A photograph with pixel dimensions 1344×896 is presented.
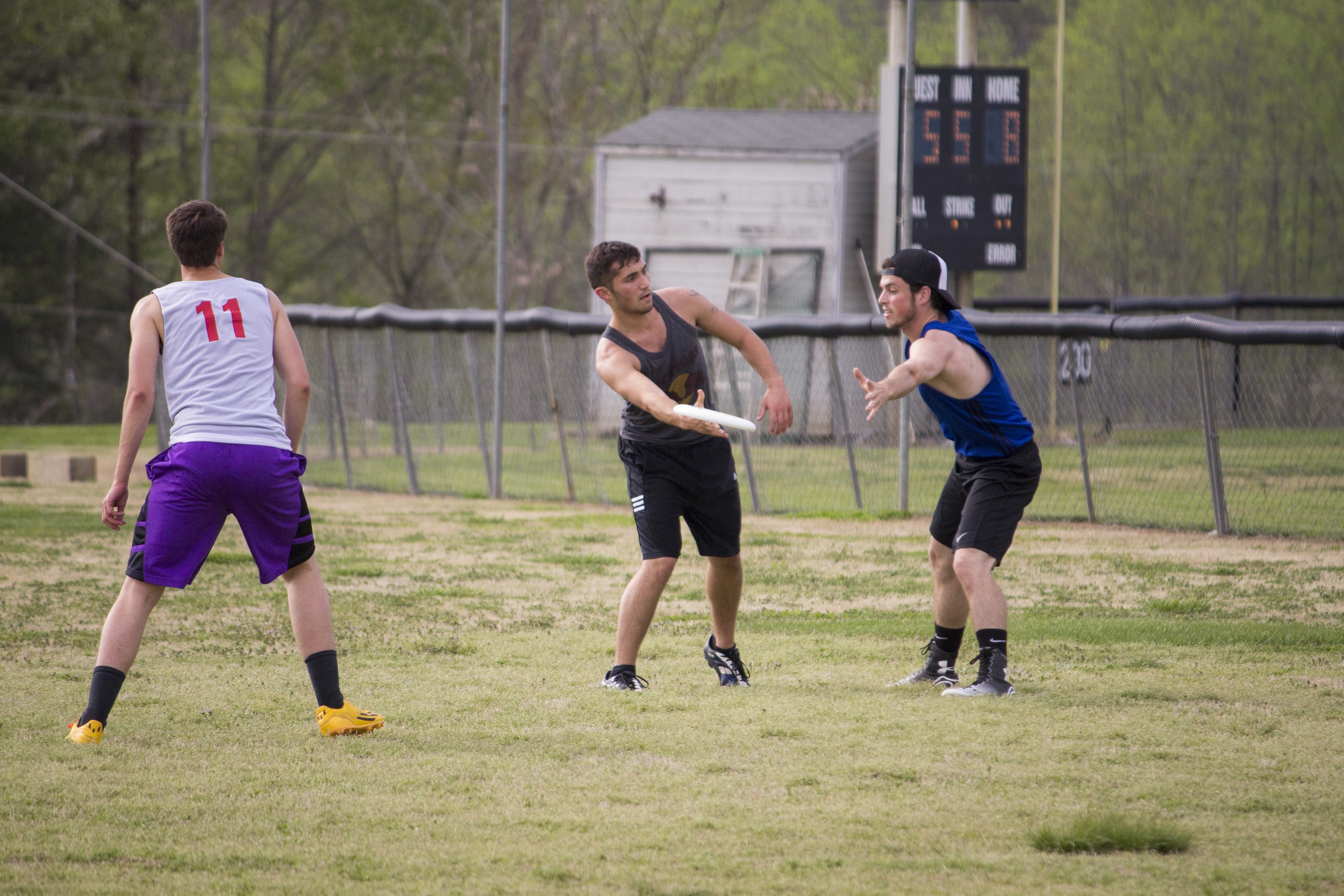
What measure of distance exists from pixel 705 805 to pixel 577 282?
41.1 meters

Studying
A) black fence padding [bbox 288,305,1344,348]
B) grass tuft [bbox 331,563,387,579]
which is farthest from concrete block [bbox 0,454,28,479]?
grass tuft [bbox 331,563,387,579]

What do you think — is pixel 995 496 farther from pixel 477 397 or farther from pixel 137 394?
pixel 477 397

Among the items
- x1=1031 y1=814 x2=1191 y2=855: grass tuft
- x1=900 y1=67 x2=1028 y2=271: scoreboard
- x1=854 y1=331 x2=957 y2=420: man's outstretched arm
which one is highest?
x1=900 y1=67 x2=1028 y2=271: scoreboard

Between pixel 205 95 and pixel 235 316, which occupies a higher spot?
pixel 205 95

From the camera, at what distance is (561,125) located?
3916cm

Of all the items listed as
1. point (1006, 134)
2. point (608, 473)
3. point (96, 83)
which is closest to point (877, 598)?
point (608, 473)

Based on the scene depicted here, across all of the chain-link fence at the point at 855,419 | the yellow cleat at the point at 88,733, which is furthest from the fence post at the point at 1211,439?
the yellow cleat at the point at 88,733

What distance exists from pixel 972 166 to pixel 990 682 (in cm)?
1554

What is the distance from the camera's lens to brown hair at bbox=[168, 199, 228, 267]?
5125 millimetres

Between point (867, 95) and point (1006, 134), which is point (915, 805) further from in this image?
point (867, 95)

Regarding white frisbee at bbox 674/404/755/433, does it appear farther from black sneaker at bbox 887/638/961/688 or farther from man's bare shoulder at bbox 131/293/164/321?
man's bare shoulder at bbox 131/293/164/321

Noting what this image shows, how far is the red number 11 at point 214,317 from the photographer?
5184 millimetres

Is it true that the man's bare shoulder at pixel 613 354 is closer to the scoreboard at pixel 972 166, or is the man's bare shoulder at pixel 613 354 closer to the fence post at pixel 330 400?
the fence post at pixel 330 400

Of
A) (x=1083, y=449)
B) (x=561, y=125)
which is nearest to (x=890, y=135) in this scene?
(x=1083, y=449)
